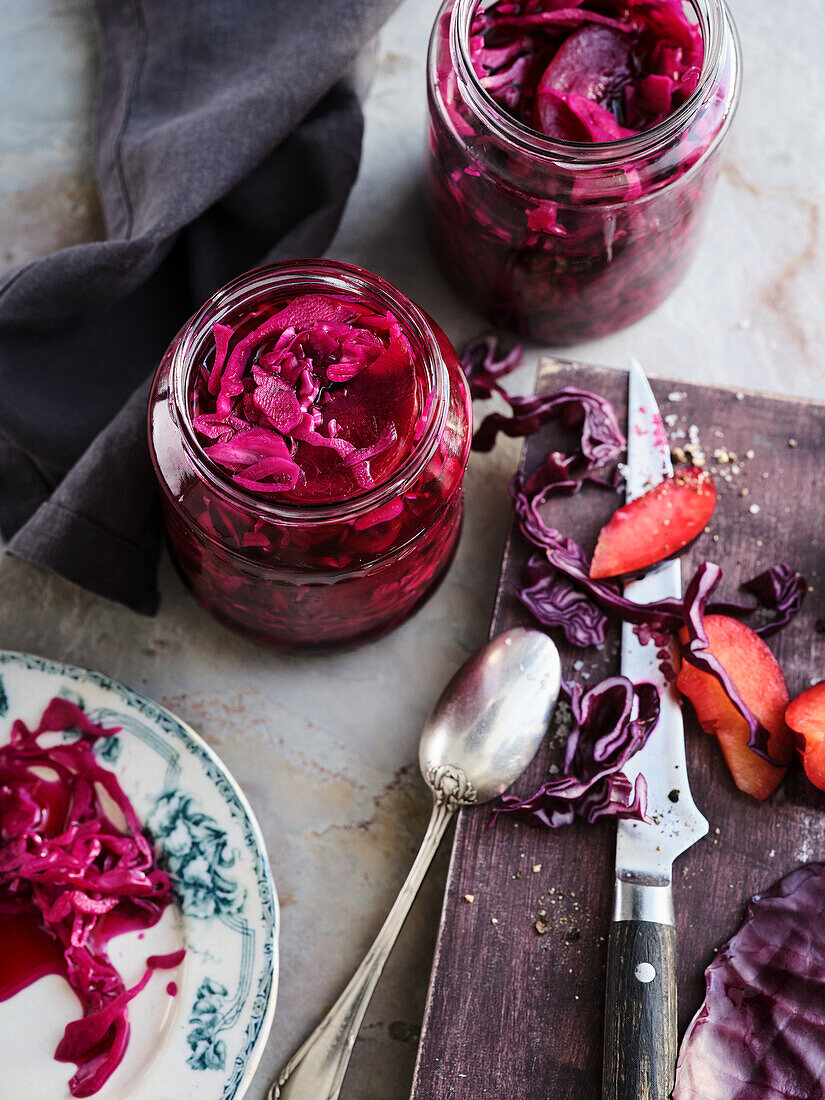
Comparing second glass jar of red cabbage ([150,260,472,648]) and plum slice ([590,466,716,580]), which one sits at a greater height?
second glass jar of red cabbage ([150,260,472,648])

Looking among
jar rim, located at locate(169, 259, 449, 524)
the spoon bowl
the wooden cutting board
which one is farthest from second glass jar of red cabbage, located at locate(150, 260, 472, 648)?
the wooden cutting board

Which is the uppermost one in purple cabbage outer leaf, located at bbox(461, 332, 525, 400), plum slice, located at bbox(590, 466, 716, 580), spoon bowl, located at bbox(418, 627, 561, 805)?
purple cabbage outer leaf, located at bbox(461, 332, 525, 400)

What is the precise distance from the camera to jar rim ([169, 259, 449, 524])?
100cm

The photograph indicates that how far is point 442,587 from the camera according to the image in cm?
139

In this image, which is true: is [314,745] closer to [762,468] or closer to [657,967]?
[657,967]

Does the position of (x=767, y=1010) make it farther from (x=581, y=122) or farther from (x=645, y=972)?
(x=581, y=122)

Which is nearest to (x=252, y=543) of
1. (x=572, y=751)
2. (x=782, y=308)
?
(x=572, y=751)

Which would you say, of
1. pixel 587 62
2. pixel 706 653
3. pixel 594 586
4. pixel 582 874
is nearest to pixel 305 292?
pixel 587 62

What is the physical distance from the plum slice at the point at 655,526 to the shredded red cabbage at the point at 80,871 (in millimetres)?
664

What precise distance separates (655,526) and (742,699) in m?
0.24

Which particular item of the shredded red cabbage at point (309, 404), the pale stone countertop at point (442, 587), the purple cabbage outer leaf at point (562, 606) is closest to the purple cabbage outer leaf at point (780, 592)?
the purple cabbage outer leaf at point (562, 606)

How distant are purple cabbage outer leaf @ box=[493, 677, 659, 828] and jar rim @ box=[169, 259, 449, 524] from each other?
1.34 ft

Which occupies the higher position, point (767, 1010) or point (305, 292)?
point (305, 292)

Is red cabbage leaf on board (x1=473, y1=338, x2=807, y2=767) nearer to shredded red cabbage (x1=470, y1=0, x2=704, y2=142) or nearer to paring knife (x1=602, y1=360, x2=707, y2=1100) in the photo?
paring knife (x1=602, y1=360, x2=707, y2=1100)
